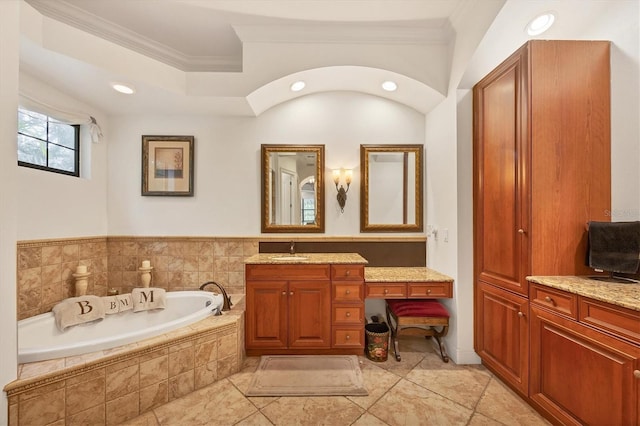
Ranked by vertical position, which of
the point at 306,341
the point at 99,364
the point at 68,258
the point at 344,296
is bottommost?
the point at 306,341

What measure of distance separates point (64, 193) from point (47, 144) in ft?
1.50

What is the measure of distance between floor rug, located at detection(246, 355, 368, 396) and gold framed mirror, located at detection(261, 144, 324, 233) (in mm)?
1297

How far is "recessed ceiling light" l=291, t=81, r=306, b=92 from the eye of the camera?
2.72 meters

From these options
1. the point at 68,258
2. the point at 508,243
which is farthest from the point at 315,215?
the point at 68,258

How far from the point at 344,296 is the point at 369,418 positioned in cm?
92

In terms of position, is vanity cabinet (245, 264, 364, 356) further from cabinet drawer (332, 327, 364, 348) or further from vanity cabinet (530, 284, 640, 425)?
vanity cabinet (530, 284, 640, 425)

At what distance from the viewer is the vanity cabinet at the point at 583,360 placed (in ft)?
4.02

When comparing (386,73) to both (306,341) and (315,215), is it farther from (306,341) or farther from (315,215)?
(306,341)

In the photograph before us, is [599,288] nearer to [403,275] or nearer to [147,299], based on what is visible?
[403,275]

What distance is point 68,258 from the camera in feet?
8.21

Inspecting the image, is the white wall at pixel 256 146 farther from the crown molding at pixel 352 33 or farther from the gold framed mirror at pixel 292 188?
the crown molding at pixel 352 33

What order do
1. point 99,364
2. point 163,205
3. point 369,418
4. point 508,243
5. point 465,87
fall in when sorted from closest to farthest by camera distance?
point 99,364 < point 369,418 < point 508,243 < point 465,87 < point 163,205

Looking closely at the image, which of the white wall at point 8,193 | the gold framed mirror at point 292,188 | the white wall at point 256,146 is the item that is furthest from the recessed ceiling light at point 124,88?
the gold framed mirror at point 292,188

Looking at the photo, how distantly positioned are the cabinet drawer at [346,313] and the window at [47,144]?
294cm
